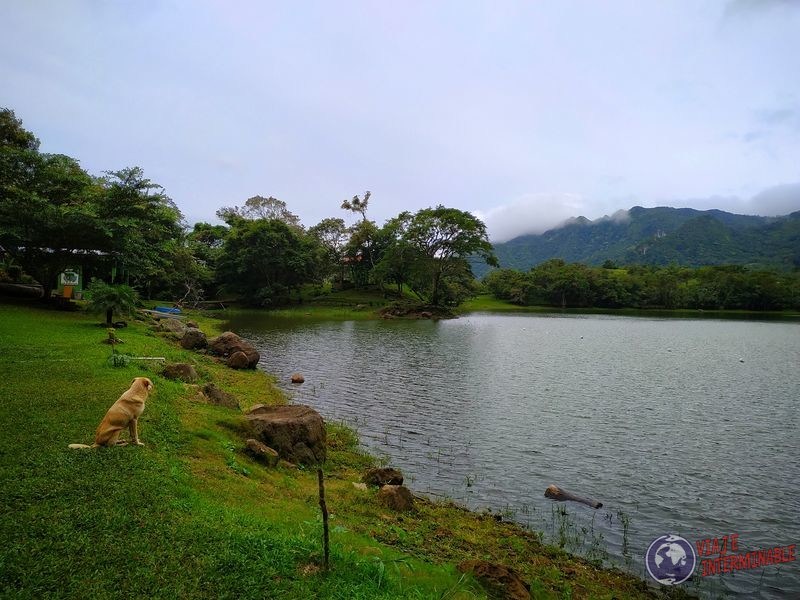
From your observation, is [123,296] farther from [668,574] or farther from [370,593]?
[668,574]

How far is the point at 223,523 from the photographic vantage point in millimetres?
7551

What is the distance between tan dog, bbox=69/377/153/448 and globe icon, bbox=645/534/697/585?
474 inches

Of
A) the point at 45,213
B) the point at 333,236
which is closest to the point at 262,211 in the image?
the point at 333,236

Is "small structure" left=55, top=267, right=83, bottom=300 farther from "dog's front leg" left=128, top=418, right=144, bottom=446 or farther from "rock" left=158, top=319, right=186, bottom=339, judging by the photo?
"dog's front leg" left=128, top=418, right=144, bottom=446

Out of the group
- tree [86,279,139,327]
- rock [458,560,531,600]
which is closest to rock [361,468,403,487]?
rock [458,560,531,600]

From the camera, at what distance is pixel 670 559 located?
1097cm

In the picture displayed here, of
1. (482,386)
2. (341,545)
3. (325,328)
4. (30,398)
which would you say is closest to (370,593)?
(341,545)

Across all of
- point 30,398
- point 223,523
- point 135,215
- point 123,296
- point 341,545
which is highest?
point 135,215

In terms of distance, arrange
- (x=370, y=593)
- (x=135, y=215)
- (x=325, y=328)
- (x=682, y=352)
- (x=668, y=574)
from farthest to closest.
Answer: (x=325, y=328)
(x=682, y=352)
(x=135, y=215)
(x=668, y=574)
(x=370, y=593)

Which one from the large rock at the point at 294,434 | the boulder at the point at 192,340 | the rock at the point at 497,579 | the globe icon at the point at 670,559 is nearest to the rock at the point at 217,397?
the large rock at the point at 294,434

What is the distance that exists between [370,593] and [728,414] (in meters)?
22.9

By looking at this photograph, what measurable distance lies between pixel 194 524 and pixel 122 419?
148 inches

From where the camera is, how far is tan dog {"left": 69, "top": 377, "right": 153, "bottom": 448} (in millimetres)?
9555

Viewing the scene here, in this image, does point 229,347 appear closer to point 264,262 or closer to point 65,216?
point 65,216
